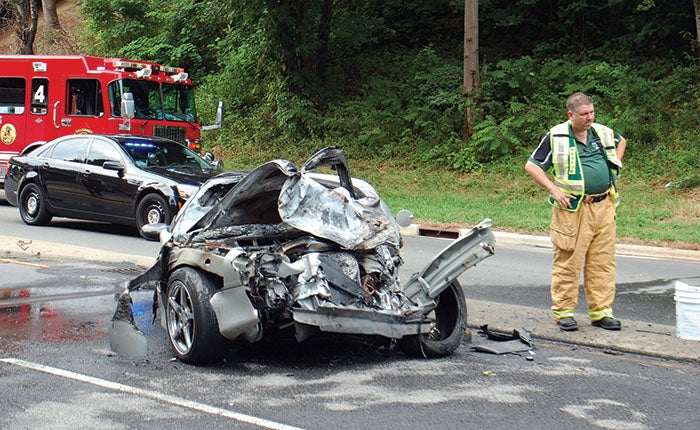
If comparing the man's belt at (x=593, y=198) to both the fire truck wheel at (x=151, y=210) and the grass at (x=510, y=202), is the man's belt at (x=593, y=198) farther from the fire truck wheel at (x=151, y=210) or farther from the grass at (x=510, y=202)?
the fire truck wheel at (x=151, y=210)

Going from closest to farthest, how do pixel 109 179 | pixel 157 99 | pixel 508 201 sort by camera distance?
1. pixel 109 179
2. pixel 508 201
3. pixel 157 99

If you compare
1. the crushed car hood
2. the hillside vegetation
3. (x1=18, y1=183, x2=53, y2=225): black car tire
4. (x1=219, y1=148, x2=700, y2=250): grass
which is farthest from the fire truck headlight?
the crushed car hood

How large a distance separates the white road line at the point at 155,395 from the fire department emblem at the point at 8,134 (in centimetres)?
1481

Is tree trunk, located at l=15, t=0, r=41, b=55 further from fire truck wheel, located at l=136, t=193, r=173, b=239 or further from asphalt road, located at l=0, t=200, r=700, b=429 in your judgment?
asphalt road, located at l=0, t=200, r=700, b=429

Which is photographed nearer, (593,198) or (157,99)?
(593,198)

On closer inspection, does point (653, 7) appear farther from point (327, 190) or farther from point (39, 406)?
point (39, 406)

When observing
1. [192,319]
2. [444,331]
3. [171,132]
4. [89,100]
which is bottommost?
[444,331]

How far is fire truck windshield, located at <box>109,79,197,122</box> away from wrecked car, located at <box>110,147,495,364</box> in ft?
39.5

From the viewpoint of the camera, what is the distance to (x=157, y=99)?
60.7 feet

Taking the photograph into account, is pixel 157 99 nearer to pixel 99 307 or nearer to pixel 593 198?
pixel 99 307

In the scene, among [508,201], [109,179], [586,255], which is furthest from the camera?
[508,201]

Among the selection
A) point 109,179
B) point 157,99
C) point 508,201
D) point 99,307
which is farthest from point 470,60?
point 99,307

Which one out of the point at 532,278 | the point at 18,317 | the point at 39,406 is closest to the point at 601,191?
the point at 532,278

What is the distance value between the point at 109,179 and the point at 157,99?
203 inches
